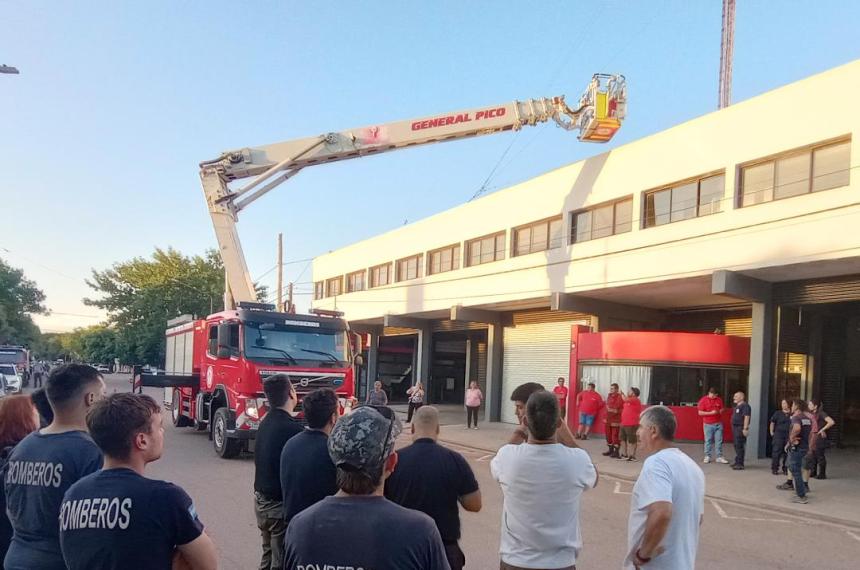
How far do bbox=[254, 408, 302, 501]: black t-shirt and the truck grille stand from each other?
306 inches

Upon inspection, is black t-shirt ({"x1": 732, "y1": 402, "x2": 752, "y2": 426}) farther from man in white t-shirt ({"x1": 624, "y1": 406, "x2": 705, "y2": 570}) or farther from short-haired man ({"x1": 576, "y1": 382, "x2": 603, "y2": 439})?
man in white t-shirt ({"x1": 624, "y1": 406, "x2": 705, "y2": 570})

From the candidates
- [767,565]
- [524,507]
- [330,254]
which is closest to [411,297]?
[330,254]

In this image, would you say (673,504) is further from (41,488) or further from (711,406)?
(711,406)

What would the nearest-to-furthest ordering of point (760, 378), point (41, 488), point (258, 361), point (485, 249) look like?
point (41, 488) → point (258, 361) → point (760, 378) → point (485, 249)

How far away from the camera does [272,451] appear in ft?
16.2

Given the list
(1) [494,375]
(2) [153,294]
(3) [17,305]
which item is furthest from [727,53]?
(3) [17,305]

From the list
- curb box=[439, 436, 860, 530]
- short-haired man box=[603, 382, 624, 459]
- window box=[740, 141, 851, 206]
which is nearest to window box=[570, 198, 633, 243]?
window box=[740, 141, 851, 206]

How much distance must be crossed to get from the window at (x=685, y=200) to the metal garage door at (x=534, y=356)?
5824mm

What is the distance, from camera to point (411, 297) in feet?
95.1

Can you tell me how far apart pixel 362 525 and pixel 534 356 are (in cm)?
2296

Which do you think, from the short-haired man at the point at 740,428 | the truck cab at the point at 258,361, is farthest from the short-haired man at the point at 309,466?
the short-haired man at the point at 740,428

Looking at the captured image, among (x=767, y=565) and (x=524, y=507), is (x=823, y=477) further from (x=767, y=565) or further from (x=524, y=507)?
(x=524, y=507)

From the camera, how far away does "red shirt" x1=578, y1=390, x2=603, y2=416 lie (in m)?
18.8

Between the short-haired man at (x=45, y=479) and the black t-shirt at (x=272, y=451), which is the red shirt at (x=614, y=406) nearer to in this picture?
the black t-shirt at (x=272, y=451)
